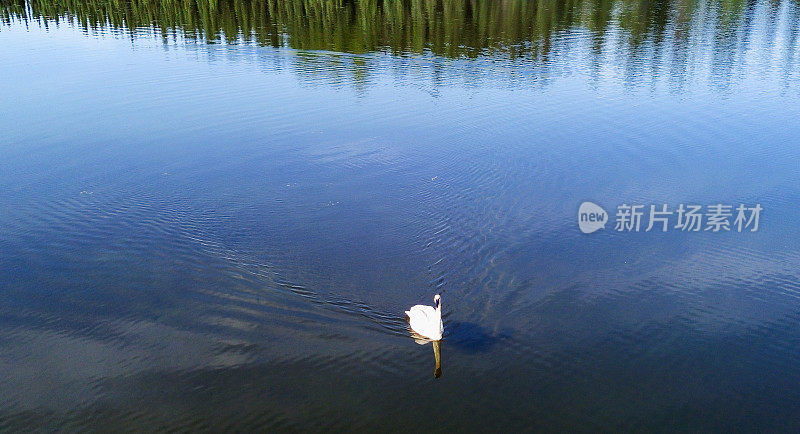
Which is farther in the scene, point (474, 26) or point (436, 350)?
point (474, 26)

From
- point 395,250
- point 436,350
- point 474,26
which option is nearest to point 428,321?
point 436,350

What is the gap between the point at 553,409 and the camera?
8539mm

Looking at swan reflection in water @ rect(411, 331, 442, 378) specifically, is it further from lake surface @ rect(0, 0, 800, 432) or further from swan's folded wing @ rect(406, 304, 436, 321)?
swan's folded wing @ rect(406, 304, 436, 321)

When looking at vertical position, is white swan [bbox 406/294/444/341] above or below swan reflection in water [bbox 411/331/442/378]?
above

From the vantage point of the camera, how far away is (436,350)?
9.48m

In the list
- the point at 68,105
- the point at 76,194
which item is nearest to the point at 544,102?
the point at 76,194

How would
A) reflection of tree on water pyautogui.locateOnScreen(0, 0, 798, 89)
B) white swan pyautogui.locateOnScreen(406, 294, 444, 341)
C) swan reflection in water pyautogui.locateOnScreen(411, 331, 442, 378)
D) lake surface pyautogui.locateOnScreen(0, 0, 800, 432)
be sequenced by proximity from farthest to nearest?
reflection of tree on water pyautogui.locateOnScreen(0, 0, 798, 89)
white swan pyautogui.locateOnScreen(406, 294, 444, 341)
swan reflection in water pyautogui.locateOnScreen(411, 331, 442, 378)
lake surface pyautogui.locateOnScreen(0, 0, 800, 432)

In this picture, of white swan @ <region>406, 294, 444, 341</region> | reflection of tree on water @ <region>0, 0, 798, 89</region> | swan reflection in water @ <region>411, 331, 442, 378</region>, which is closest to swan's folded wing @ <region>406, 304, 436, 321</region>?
white swan @ <region>406, 294, 444, 341</region>

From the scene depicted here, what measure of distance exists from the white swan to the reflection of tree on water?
1729cm

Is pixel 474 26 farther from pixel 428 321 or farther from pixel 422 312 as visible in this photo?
pixel 428 321

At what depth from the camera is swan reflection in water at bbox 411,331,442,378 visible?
912cm

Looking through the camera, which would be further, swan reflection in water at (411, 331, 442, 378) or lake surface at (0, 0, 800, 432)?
swan reflection in water at (411, 331, 442, 378)

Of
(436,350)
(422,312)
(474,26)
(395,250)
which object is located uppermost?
(474,26)

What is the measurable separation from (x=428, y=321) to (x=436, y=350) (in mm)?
454
